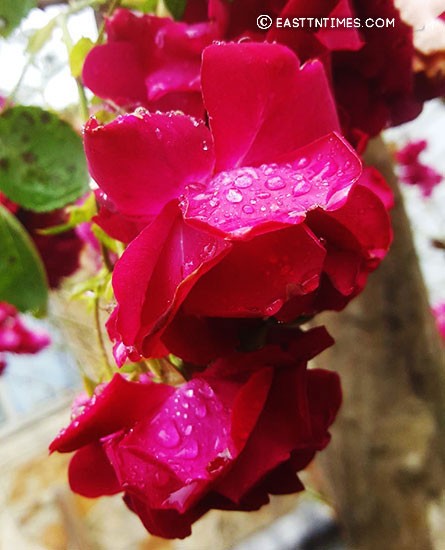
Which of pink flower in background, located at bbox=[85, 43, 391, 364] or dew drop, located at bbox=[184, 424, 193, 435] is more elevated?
pink flower in background, located at bbox=[85, 43, 391, 364]

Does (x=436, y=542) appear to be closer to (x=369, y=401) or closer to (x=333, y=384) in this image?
(x=369, y=401)

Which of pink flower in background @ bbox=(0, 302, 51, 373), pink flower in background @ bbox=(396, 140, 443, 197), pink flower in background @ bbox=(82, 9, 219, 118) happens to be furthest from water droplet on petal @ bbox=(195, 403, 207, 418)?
pink flower in background @ bbox=(396, 140, 443, 197)

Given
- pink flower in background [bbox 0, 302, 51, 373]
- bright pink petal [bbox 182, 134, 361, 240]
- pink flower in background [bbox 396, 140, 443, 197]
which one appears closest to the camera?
bright pink petal [bbox 182, 134, 361, 240]

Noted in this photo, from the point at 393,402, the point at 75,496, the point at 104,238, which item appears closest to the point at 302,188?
the point at 104,238

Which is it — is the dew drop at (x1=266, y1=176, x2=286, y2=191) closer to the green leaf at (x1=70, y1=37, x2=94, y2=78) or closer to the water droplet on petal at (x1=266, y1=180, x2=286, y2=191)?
the water droplet on petal at (x1=266, y1=180, x2=286, y2=191)

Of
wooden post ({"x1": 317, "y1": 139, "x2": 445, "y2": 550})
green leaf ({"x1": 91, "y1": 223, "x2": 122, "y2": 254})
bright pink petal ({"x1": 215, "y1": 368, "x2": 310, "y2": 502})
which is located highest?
green leaf ({"x1": 91, "y1": 223, "x2": 122, "y2": 254})

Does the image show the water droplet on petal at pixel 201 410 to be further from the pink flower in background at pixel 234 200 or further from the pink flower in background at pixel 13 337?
the pink flower in background at pixel 13 337

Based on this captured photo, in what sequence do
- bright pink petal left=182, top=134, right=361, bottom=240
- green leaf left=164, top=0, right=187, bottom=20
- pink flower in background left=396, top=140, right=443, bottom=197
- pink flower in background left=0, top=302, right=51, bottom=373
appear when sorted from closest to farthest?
bright pink petal left=182, top=134, right=361, bottom=240, green leaf left=164, top=0, right=187, bottom=20, pink flower in background left=0, top=302, right=51, bottom=373, pink flower in background left=396, top=140, right=443, bottom=197

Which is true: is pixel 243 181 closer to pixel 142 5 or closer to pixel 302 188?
pixel 302 188
